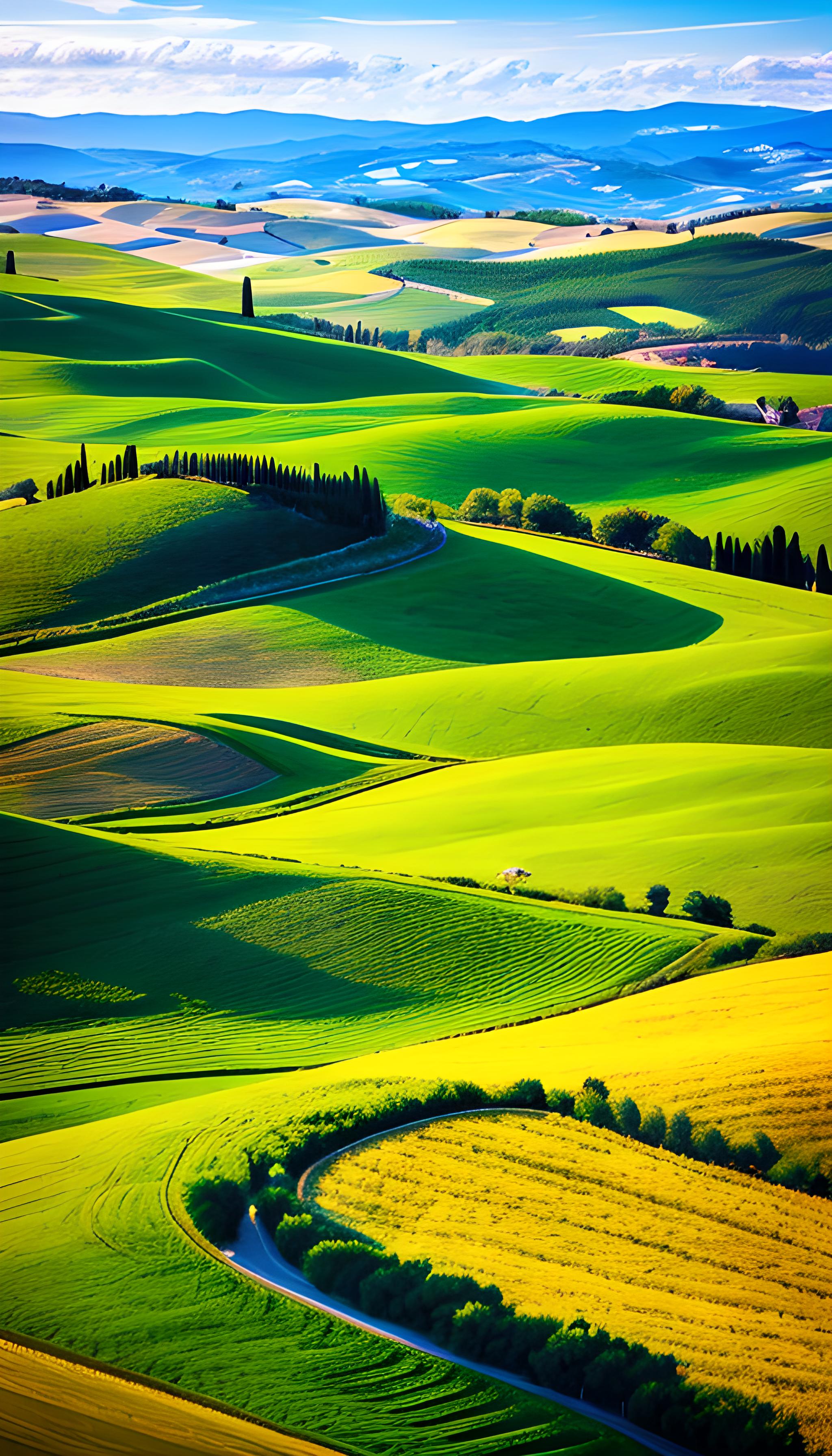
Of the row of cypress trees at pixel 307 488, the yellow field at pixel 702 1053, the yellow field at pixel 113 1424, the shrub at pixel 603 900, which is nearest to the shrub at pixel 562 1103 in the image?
the yellow field at pixel 702 1053

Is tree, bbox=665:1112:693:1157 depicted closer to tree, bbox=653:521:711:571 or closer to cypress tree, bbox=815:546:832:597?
cypress tree, bbox=815:546:832:597

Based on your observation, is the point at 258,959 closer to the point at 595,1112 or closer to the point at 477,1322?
the point at 595,1112

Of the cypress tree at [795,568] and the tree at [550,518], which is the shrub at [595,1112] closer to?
the cypress tree at [795,568]

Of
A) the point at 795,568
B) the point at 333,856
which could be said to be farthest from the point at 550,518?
the point at 333,856

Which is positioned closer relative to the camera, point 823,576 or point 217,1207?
point 217,1207

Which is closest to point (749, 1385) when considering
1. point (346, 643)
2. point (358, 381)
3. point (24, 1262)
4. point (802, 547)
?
point (24, 1262)
